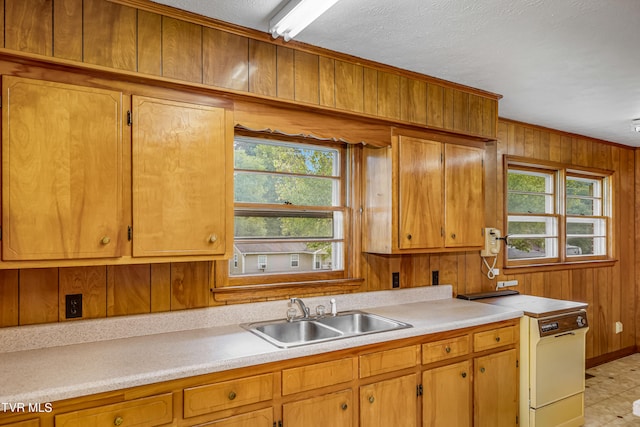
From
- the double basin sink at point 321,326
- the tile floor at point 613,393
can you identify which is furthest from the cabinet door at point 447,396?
the tile floor at point 613,393

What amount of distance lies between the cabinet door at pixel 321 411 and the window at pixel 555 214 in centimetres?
255

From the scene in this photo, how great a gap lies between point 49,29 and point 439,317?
2560 mm

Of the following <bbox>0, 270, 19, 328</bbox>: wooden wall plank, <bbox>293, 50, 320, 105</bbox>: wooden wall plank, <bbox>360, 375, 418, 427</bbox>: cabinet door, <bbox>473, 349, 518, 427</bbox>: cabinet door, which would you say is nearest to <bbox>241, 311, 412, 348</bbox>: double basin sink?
<bbox>360, 375, 418, 427</bbox>: cabinet door

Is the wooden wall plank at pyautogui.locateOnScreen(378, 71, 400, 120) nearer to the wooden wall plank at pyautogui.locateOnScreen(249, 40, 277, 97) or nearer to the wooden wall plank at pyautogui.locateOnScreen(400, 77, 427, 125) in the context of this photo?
the wooden wall plank at pyautogui.locateOnScreen(400, 77, 427, 125)

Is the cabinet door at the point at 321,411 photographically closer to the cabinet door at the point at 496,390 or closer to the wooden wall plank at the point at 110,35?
the cabinet door at the point at 496,390

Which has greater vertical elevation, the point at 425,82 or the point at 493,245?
the point at 425,82

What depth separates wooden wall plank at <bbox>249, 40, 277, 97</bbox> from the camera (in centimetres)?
229

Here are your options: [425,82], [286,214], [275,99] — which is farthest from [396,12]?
[286,214]

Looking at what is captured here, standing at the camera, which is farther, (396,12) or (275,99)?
(275,99)

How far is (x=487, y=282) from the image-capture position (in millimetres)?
3725

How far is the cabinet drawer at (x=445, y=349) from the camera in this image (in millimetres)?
2430

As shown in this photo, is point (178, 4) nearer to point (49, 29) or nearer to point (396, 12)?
point (49, 29)

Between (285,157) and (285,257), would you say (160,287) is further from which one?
(285,157)

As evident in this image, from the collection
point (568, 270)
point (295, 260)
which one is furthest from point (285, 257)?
point (568, 270)
